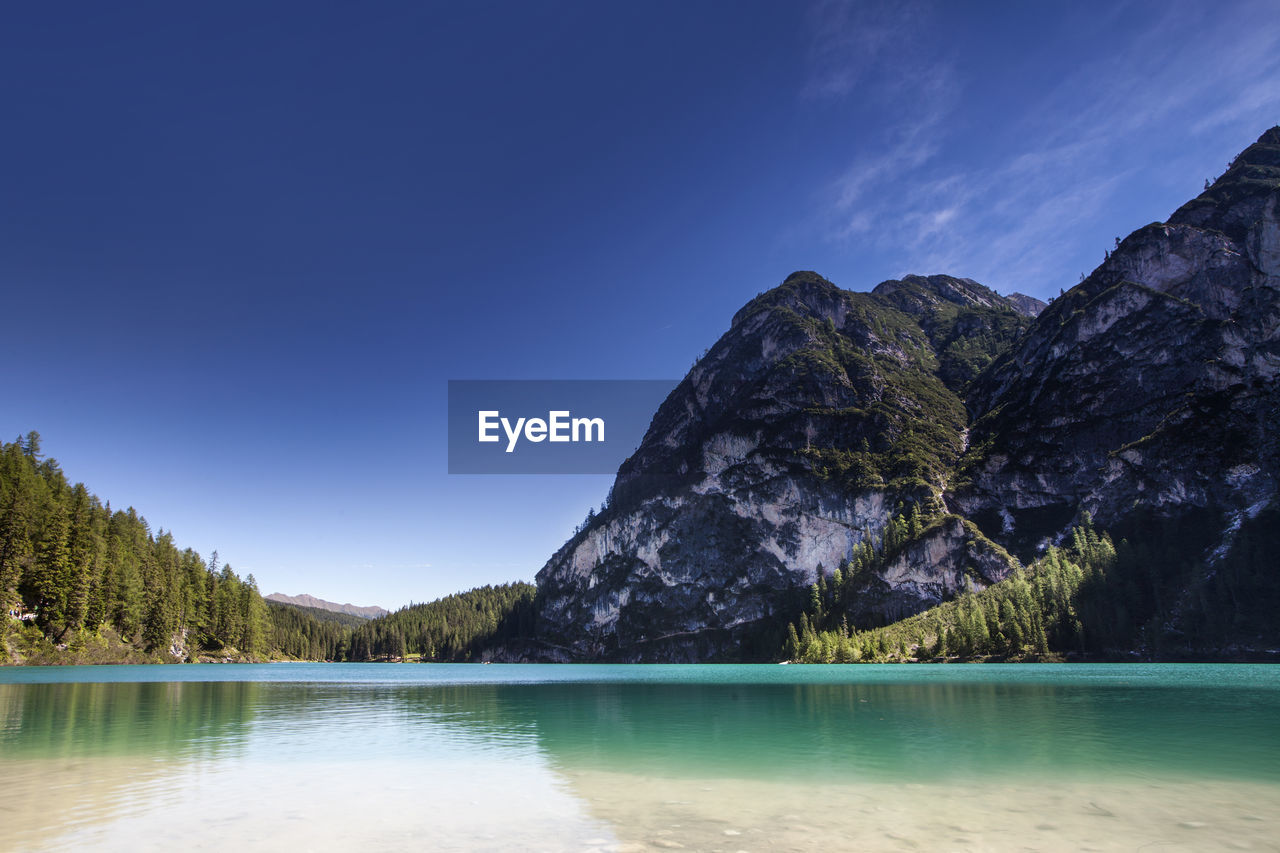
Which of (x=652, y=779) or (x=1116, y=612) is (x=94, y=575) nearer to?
(x=652, y=779)

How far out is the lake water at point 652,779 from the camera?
1420cm

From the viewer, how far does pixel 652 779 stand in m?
20.6

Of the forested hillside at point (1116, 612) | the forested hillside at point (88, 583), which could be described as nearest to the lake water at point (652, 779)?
the forested hillside at point (88, 583)

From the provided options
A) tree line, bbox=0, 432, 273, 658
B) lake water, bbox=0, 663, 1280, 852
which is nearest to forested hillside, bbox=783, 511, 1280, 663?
A: lake water, bbox=0, 663, 1280, 852

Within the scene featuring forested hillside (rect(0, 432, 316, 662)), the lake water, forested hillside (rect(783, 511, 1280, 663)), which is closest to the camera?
the lake water

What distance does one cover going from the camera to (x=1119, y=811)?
51.7 ft

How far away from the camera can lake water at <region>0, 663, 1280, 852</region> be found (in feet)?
46.6

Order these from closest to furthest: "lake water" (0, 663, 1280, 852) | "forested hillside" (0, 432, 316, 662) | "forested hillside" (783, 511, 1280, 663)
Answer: "lake water" (0, 663, 1280, 852) < "forested hillside" (0, 432, 316, 662) < "forested hillside" (783, 511, 1280, 663)

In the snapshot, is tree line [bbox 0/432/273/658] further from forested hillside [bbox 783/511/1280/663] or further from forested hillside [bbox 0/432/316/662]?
forested hillside [bbox 783/511/1280/663]

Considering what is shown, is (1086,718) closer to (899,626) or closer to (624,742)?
(624,742)

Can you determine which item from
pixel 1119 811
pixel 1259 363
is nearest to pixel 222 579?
pixel 1119 811

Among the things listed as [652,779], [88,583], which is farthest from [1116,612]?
[88,583]

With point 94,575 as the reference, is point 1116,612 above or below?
below

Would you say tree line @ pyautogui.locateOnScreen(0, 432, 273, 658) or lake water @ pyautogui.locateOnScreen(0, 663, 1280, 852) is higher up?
tree line @ pyautogui.locateOnScreen(0, 432, 273, 658)
